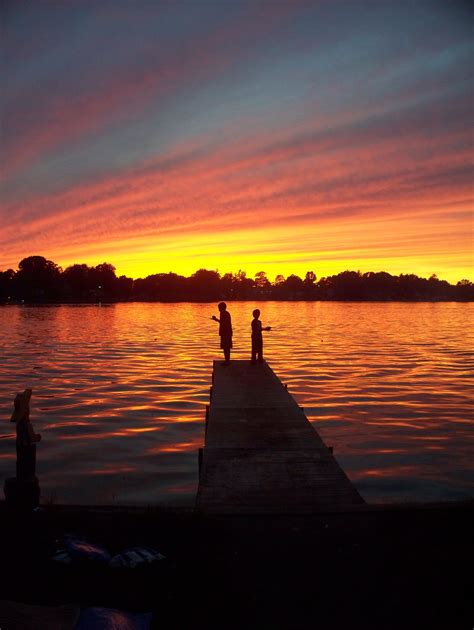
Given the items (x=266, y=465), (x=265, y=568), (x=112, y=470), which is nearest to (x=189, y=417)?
(x=112, y=470)

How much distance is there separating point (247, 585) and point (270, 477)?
3576mm

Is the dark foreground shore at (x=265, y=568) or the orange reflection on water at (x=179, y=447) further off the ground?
the dark foreground shore at (x=265, y=568)

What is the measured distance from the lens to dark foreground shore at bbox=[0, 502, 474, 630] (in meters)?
5.29

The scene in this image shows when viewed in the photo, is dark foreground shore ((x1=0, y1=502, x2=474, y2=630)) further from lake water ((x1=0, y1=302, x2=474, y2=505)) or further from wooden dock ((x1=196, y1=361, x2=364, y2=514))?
lake water ((x1=0, y1=302, x2=474, y2=505))

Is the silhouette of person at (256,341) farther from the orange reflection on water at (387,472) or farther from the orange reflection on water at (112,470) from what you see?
the orange reflection on water at (112,470)

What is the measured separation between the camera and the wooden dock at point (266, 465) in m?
8.12

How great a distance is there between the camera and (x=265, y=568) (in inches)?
237

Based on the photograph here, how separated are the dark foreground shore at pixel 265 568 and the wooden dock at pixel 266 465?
68 centimetres

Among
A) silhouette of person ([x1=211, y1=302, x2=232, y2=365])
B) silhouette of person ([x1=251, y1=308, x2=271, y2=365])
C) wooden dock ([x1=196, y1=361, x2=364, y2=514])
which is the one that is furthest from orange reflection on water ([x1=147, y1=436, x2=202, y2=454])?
silhouette of person ([x1=251, y1=308, x2=271, y2=365])

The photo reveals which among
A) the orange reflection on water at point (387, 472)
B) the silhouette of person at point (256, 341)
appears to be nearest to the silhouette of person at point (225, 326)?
the silhouette of person at point (256, 341)

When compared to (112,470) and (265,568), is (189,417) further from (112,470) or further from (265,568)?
(265,568)

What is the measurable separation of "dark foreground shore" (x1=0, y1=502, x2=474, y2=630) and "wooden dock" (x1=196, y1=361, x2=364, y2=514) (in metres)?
0.68

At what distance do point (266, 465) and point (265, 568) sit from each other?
12.8 ft

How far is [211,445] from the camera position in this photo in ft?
36.9
